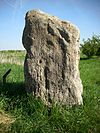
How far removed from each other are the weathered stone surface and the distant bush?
32511 millimetres

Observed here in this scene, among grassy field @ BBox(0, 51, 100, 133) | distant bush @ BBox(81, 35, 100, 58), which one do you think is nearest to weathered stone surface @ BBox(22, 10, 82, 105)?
grassy field @ BBox(0, 51, 100, 133)

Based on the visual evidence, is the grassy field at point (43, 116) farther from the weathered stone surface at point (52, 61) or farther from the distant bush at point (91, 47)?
the distant bush at point (91, 47)

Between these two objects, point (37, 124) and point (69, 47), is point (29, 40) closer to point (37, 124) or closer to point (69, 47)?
point (69, 47)

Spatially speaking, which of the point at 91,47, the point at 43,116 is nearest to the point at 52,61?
the point at 43,116

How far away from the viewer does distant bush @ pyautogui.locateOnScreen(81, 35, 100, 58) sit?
4012 centimetres

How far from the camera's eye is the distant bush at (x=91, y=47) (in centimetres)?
4012

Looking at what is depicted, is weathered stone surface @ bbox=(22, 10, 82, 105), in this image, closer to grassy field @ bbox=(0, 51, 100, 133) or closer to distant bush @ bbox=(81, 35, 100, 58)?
grassy field @ bbox=(0, 51, 100, 133)

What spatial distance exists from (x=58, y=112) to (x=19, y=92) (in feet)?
6.02

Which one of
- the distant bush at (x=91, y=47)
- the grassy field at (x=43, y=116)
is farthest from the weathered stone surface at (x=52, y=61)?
the distant bush at (x=91, y=47)

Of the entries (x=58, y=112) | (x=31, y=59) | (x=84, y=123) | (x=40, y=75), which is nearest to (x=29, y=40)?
(x=31, y=59)

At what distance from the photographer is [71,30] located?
25.8 feet

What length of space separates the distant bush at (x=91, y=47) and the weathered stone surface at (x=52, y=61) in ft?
107

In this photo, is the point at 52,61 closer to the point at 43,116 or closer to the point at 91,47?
the point at 43,116

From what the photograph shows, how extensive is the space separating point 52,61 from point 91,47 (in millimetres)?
33548
